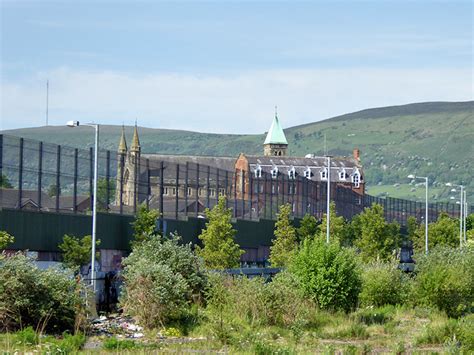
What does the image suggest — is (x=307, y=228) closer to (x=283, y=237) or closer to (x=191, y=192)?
(x=283, y=237)

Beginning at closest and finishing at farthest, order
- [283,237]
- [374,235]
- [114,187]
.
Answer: [114,187] < [283,237] < [374,235]

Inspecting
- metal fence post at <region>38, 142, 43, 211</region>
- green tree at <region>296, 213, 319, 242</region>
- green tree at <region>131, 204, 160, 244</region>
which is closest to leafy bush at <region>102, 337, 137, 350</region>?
metal fence post at <region>38, 142, 43, 211</region>

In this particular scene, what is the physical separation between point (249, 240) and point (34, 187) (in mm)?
35103

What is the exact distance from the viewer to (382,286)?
211 ft

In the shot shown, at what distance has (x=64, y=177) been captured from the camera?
67.6m

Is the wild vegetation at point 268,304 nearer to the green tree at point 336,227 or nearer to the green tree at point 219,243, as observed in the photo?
the green tree at point 219,243

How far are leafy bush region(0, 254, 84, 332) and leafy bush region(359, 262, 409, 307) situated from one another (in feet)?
69.5

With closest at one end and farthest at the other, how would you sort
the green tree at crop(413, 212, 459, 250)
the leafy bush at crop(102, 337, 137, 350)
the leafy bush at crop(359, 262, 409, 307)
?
the leafy bush at crop(102, 337, 137, 350) < the leafy bush at crop(359, 262, 409, 307) < the green tree at crop(413, 212, 459, 250)

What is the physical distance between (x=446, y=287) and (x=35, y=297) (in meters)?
21.7

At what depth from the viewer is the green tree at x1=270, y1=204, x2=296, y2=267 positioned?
9594 cm

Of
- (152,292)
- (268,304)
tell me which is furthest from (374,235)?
(152,292)

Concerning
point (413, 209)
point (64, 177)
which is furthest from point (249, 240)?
point (413, 209)

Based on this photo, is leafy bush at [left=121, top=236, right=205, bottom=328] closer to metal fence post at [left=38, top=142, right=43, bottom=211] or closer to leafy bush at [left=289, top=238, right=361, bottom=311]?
leafy bush at [left=289, top=238, right=361, bottom=311]

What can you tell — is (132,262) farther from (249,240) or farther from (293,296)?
(249,240)
